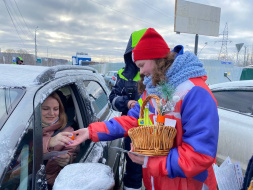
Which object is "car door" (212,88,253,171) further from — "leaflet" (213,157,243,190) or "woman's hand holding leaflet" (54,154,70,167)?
"woman's hand holding leaflet" (54,154,70,167)

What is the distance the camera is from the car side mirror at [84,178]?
3.03ft

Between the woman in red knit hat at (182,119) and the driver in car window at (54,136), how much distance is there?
15cm

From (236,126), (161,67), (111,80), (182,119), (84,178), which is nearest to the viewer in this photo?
(84,178)

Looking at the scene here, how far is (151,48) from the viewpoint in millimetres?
1338

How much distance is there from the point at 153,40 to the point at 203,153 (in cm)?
76

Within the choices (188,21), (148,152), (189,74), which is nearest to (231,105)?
(189,74)

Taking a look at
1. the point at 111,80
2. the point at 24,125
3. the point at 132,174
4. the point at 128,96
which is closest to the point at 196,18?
the point at 111,80

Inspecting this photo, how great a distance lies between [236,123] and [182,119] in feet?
6.10

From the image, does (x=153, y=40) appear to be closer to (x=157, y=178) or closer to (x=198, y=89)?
(x=198, y=89)

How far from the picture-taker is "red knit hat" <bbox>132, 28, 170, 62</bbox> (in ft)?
4.39

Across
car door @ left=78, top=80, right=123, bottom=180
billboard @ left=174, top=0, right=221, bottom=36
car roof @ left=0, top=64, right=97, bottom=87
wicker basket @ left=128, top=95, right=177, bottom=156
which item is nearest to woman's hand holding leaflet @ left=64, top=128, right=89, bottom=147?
car door @ left=78, top=80, right=123, bottom=180

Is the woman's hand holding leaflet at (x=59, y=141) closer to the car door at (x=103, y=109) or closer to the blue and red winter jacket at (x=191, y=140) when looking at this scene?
the car door at (x=103, y=109)

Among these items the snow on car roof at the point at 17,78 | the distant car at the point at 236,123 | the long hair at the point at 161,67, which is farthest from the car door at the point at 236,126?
the snow on car roof at the point at 17,78

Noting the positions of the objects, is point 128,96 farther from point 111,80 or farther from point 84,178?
point 111,80
